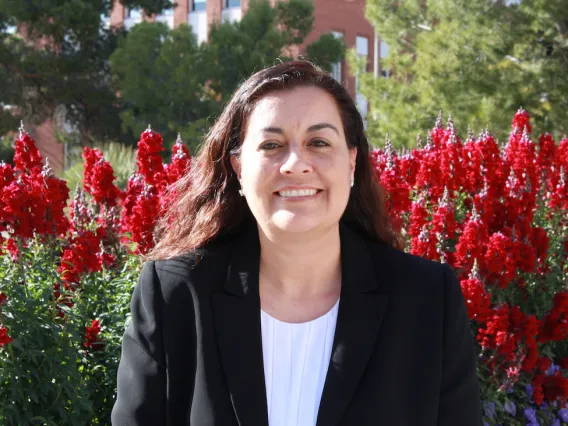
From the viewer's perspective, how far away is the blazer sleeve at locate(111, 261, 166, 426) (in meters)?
2.27

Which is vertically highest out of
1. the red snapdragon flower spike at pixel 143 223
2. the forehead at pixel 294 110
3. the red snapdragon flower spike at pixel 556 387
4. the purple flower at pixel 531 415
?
the forehead at pixel 294 110

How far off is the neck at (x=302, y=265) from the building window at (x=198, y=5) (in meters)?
31.7

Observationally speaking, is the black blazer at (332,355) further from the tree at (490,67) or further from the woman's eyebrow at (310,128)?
the tree at (490,67)

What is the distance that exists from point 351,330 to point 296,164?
52cm

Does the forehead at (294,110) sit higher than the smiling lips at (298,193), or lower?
higher

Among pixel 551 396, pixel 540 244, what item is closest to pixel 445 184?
pixel 540 244

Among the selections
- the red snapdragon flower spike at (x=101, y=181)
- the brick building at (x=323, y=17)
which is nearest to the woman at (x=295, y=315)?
the red snapdragon flower spike at (x=101, y=181)

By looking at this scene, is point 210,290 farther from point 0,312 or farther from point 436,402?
point 0,312

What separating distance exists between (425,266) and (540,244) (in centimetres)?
217

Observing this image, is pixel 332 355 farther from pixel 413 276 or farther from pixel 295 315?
pixel 413 276

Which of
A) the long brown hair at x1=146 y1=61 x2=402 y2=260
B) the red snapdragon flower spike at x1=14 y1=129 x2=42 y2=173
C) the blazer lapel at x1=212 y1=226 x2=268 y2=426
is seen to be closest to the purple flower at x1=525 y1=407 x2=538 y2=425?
the long brown hair at x1=146 y1=61 x2=402 y2=260

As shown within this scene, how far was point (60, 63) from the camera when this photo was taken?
2389 cm

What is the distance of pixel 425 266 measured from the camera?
2.46 meters

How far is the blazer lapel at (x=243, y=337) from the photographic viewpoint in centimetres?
225
